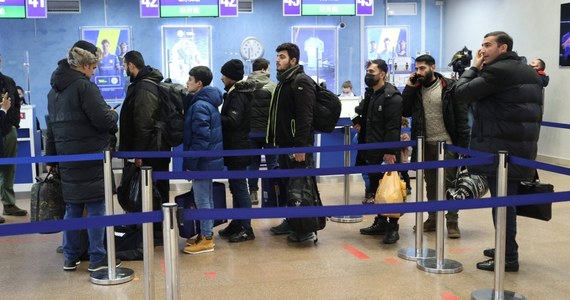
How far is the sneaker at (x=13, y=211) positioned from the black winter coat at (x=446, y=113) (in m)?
4.14

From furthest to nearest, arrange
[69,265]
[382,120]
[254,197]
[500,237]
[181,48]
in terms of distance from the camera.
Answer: [181,48] → [254,197] → [382,120] → [69,265] → [500,237]

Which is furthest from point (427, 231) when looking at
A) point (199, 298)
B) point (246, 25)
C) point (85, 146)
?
point (246, 25)

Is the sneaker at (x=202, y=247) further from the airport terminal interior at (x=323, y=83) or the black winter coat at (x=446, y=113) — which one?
the black winter coat at (x=446, y=113)

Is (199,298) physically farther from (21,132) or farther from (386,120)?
(21,132)

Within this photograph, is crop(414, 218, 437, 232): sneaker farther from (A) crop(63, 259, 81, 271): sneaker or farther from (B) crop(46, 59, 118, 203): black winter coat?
(A) crop(63, 259, 81, 271): sneaker

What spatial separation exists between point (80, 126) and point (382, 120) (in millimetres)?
2507

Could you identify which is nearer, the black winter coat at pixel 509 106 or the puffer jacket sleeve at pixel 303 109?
the black winter coat at pixel 509 106

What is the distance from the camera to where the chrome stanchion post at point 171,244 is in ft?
9.04

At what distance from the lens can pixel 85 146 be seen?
4527mm

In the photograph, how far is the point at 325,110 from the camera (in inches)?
213

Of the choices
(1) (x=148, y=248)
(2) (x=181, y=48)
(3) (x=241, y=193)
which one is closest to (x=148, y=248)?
(1) (x=148, y=248)

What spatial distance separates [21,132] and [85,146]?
3977 millimetres

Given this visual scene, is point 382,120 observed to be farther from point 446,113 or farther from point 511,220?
point 511,220

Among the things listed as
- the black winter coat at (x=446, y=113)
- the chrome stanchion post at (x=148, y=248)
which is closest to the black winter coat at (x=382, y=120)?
the black winter coat at (x=446, y=113)
